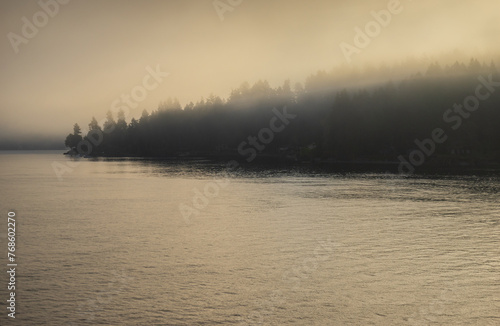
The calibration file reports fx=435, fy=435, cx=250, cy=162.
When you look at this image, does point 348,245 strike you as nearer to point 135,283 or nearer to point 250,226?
point 250,226

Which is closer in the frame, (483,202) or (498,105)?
(483,202)

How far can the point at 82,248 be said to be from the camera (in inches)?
1316

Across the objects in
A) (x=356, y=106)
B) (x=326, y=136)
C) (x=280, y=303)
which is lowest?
(x=280, y=303)

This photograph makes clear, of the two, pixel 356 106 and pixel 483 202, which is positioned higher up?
pixel 356 106

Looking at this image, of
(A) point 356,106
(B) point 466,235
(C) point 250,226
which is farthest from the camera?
(A) point 356,106

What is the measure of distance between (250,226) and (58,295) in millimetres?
22825

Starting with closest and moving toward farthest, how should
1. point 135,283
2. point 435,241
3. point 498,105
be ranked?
point 135,283, point 435,241, point 498,105

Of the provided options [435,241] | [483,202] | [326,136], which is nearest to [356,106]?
[326,136]

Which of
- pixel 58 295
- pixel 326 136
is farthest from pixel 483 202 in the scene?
pixel 326 136

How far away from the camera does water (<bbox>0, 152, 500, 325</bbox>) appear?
2048cm

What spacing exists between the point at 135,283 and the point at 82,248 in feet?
35.4

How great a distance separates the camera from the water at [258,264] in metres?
20.5

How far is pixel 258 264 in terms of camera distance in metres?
28.8

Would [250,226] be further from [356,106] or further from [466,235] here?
[356,106]
